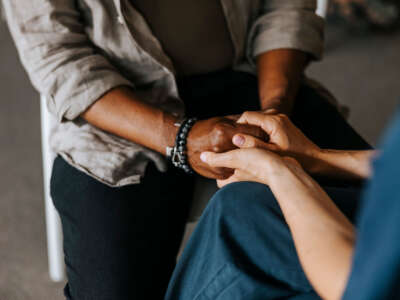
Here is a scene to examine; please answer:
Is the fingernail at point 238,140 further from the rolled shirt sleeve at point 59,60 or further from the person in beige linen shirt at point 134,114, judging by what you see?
the rolled shirt sleeve at point 59,60

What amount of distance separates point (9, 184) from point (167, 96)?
0.88m

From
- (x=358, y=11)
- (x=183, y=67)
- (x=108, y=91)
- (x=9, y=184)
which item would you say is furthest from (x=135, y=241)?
(x=358, y=11)

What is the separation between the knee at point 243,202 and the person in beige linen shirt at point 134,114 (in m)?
0.18

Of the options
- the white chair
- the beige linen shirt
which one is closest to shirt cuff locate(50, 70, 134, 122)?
the beige linen shirt

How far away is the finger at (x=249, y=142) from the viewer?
81cm

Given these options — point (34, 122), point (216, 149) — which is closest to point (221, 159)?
point (216, 149)

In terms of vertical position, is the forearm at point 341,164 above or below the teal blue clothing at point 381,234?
below

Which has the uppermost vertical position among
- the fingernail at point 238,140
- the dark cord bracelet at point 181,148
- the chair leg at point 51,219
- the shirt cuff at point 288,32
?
the shirt cuff at point 288,32

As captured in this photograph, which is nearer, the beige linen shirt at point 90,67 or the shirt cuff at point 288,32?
the beige linen shirt at point 90,67

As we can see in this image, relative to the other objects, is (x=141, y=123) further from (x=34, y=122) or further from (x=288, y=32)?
(x=34, y=122)

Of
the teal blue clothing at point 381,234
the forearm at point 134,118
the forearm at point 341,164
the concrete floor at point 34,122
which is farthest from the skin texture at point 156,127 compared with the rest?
the concrete floor at point 34,122

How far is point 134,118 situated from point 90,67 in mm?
132

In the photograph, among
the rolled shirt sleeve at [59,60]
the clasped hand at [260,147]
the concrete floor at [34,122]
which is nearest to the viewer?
the clasped hand at [260,147]

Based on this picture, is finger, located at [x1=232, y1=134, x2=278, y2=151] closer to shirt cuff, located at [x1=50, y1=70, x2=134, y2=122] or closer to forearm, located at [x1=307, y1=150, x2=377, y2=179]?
forearm, located at [x1=307, y1=150, x2=377, y2=179]
